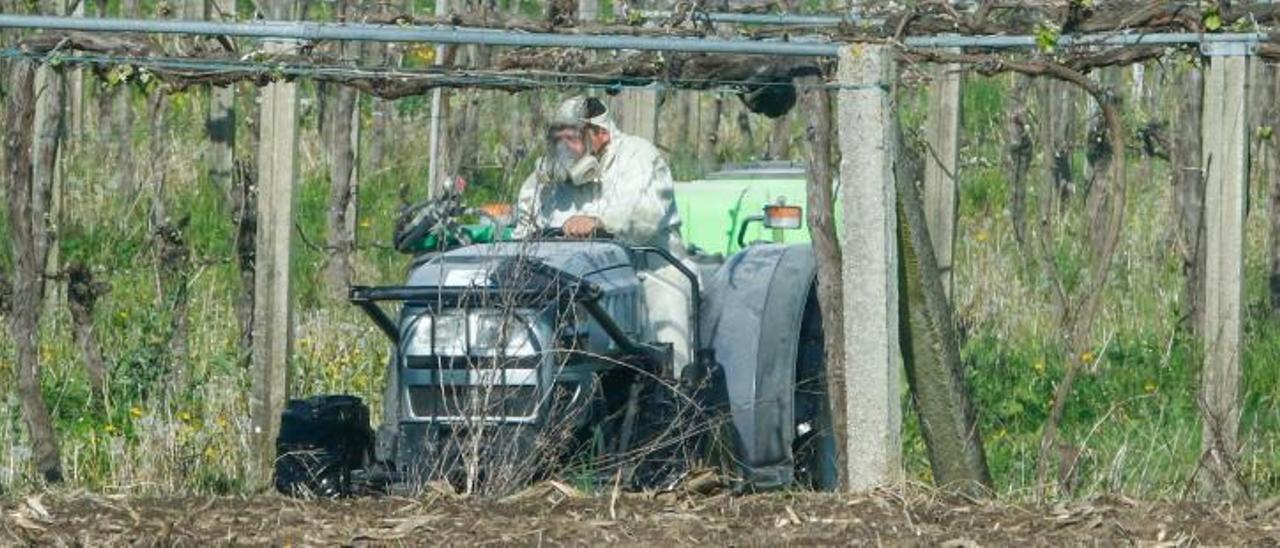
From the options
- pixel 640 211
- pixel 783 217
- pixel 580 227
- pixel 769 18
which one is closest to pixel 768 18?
pixel 769 18

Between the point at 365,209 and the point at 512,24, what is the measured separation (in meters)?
7.37

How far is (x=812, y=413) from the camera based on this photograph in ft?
29.9

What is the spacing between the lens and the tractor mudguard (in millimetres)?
8438

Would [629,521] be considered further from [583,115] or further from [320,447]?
[583,115]

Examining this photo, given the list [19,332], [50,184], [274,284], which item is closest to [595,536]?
[274,284]

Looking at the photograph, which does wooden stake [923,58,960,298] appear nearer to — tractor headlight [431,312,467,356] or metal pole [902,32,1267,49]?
metal pole [902,32,1267,49]

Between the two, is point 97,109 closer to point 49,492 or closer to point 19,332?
point 19,332

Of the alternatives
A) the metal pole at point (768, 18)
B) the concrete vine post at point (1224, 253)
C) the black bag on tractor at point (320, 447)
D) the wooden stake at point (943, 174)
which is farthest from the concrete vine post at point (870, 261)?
the wooden stake at point (943, 174)

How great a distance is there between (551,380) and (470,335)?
0.32 metres

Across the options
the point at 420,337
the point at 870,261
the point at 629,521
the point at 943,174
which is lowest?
the point at 629,521

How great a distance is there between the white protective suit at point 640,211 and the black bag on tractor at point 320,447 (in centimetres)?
102

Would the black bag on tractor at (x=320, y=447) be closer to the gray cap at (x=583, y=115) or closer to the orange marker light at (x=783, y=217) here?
the gray cap at (x=583, y=115)

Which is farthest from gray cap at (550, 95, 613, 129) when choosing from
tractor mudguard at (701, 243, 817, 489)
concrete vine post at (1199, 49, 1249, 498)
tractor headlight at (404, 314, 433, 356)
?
concrete vine post at (1199, 49, 1249, 498)

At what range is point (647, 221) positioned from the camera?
880cm
